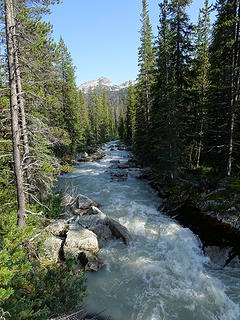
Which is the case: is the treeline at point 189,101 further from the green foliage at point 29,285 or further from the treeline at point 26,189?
the green foliage at point 29,285

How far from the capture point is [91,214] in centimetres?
1360

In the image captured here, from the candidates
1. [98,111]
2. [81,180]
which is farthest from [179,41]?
[98,111]

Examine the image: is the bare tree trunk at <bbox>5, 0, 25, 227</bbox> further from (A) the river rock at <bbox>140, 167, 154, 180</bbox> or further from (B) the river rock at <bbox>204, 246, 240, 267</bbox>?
(A) the river rock at <bbox>140, 167, 154, 180</bbox>

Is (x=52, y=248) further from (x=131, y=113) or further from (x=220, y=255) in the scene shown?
(x=131, y=113)

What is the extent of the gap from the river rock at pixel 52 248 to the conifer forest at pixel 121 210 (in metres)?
0.05

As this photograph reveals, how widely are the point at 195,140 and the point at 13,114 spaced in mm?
16371

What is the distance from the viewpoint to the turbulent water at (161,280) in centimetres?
757

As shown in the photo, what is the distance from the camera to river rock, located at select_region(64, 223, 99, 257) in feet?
32.5

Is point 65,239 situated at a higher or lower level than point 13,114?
lower

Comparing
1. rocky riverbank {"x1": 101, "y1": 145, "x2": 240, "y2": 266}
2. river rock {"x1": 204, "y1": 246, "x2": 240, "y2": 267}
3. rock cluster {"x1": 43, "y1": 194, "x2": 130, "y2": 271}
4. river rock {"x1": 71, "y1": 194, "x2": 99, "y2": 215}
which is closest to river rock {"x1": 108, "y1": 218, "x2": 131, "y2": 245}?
rock cluster {"x1": 43, "y1": 194, "x2": 130, "y2": 271}

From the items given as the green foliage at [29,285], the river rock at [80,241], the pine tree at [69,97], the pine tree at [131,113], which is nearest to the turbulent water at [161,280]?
the river rock at [80,241]

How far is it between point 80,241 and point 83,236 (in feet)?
1.34

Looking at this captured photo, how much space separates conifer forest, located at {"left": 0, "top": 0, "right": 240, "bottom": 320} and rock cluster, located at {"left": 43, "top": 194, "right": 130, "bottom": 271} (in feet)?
0.17

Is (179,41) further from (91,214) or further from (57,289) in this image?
(57,289)
